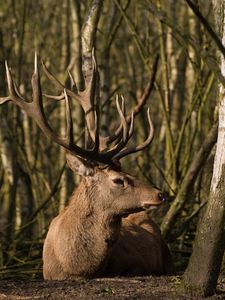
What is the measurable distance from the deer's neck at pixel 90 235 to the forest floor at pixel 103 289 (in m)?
0.73

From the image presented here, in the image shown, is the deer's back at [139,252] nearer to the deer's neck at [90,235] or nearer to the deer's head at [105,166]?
the deer's neck at [90,235]

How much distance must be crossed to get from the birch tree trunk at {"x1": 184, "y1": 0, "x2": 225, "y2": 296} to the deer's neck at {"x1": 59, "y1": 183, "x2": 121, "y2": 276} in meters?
1.68

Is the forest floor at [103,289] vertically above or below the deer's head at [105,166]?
below

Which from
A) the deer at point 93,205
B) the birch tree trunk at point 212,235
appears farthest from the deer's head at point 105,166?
the birch tree trunk at point 212,235

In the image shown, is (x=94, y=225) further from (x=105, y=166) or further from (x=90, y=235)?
(x=105, y=166)

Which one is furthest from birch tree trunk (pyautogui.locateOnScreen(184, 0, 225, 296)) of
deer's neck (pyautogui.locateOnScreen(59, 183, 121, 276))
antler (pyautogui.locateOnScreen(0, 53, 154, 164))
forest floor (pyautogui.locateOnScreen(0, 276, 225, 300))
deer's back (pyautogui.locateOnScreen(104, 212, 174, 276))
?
deer's back (pyautogui.locateOnScreen(104, 212, 174, 276))

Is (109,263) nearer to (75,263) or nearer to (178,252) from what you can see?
(75,263)

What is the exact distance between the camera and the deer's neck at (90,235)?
7.25m

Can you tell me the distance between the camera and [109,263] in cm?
752

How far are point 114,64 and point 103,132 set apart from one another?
1086 centimetres

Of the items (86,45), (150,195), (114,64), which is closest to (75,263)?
(150,195)

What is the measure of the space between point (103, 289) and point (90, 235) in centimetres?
136

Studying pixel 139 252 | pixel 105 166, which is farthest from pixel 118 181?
pixel 139 252

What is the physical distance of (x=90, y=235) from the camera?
7.30m
